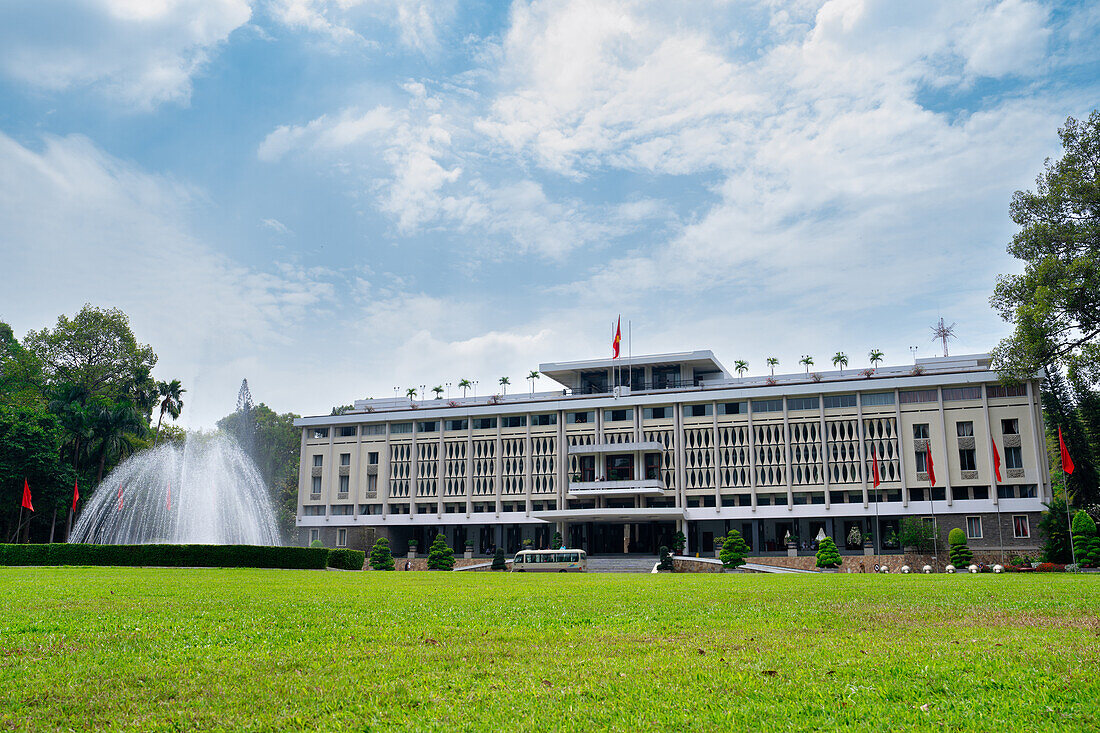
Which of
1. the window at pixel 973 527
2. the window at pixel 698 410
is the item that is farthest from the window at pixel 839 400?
the window at pixel 973 527

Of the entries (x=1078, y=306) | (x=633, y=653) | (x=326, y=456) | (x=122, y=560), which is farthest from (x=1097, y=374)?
(x=326, y=456)

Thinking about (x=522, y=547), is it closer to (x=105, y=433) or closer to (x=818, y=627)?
(x=105, y=433)

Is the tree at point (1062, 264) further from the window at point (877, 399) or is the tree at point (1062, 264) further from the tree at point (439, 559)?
the tree at point (439, 559)

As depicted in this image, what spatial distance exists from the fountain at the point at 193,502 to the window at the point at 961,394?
1918 inches

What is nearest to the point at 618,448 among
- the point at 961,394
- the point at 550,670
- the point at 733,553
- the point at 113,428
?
the point at 733,553

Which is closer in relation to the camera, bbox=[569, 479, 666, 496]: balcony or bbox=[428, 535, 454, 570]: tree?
bbox=[428, 535, 454, 570]: tree

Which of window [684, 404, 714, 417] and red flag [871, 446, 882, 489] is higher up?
window [684, 404, 714, 417]

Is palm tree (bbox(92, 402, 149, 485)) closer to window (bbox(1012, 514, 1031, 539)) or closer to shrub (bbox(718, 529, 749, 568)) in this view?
shrub (bbox(718, 529, 749, 568))

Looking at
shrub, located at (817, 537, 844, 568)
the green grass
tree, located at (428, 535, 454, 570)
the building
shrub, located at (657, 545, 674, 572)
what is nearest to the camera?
the green grass

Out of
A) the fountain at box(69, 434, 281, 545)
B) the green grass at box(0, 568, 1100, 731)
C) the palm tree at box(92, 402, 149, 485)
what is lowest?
the green grass at box(0, 568, 1100, 731)

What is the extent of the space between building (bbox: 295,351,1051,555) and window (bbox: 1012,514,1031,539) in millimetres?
113

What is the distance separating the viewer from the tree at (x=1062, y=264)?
40.5m

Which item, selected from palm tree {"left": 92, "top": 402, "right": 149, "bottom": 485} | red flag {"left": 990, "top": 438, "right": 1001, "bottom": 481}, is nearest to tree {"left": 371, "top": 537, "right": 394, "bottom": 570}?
palm tree {"left": 92, "top": 402, "right": 149, "bottom": 485}

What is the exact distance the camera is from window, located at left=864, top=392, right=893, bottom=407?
64.3 m
